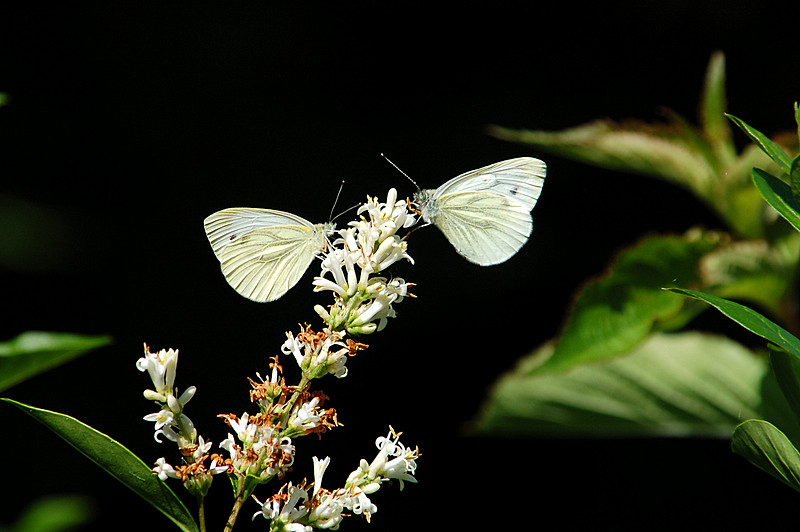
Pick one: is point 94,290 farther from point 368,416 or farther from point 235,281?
point 235,281

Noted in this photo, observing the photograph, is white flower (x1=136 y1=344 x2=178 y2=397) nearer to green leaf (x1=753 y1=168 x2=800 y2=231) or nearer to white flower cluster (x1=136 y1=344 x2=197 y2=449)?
white flower cluster (x1=136 y1=344 x2=197 y2=449)

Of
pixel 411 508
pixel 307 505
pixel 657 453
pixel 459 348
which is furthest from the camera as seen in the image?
pixel 459 348

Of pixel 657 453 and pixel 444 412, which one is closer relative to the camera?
Result: pixel 657 453

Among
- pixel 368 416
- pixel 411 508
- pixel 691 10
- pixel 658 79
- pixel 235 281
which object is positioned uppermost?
pixel 691 10

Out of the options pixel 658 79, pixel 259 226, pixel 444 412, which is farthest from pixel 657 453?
pixel 259 226

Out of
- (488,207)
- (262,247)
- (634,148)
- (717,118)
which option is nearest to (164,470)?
(262,247)

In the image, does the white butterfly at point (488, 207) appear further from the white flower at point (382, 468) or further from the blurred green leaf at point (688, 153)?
the white flower at point (382, 468)

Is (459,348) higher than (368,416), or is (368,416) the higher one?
(459,348)

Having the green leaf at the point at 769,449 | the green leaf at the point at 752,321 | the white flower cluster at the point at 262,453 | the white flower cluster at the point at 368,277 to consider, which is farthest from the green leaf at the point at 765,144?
the white flower cluster at the point at 262,453
